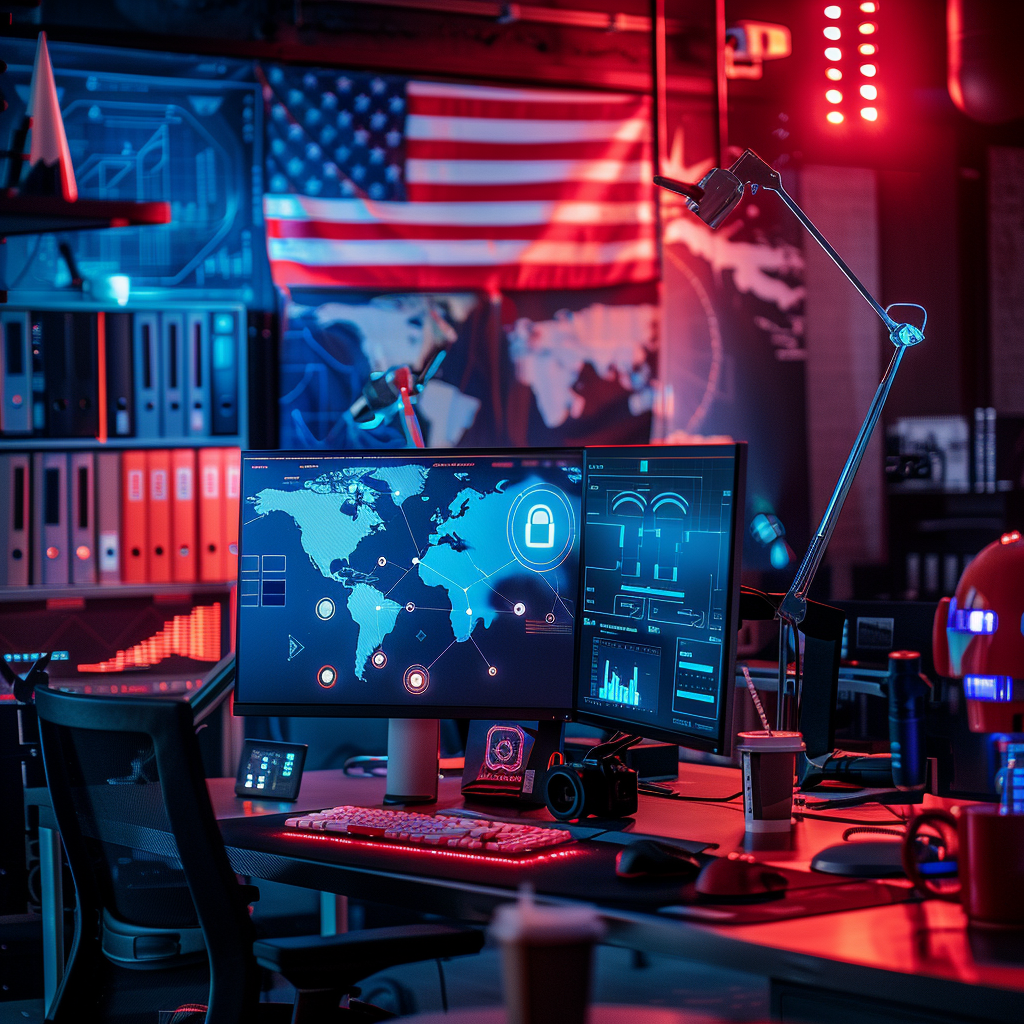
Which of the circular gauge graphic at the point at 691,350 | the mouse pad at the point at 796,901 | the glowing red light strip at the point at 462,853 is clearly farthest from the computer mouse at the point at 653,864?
the circular gauge graphic at the point at 691,350

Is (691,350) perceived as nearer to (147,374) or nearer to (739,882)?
(147,374)

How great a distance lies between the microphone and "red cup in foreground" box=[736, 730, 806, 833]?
5.9 inches

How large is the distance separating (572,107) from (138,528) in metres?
2.04

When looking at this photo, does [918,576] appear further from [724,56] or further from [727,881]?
[727,881]

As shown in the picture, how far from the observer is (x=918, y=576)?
4.59 m

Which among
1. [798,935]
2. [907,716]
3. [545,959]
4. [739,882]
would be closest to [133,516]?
[907,716]

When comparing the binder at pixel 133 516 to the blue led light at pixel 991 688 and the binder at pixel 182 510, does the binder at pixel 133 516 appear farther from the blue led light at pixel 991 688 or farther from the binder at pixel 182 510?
the blue led light at pixel 991 688

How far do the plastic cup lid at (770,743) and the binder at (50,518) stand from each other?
2.49 metres

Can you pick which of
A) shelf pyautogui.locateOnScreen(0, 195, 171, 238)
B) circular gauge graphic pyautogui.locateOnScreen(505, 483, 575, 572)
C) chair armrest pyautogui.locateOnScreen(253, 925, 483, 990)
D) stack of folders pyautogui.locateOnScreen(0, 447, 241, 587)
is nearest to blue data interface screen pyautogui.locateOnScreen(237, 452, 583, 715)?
circular gauge graphic pyautogui.locateOnScreen(505, 483, 575, 572)

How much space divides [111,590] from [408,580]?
1.90m

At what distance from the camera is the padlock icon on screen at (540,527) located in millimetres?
1903

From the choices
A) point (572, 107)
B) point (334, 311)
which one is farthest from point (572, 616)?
point (572, 107)

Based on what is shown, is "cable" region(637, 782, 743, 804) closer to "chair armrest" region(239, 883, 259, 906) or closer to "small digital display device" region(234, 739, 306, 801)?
"small digital display device" region(234, 739, 306, 801)

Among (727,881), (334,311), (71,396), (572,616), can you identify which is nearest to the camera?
(727,881)
